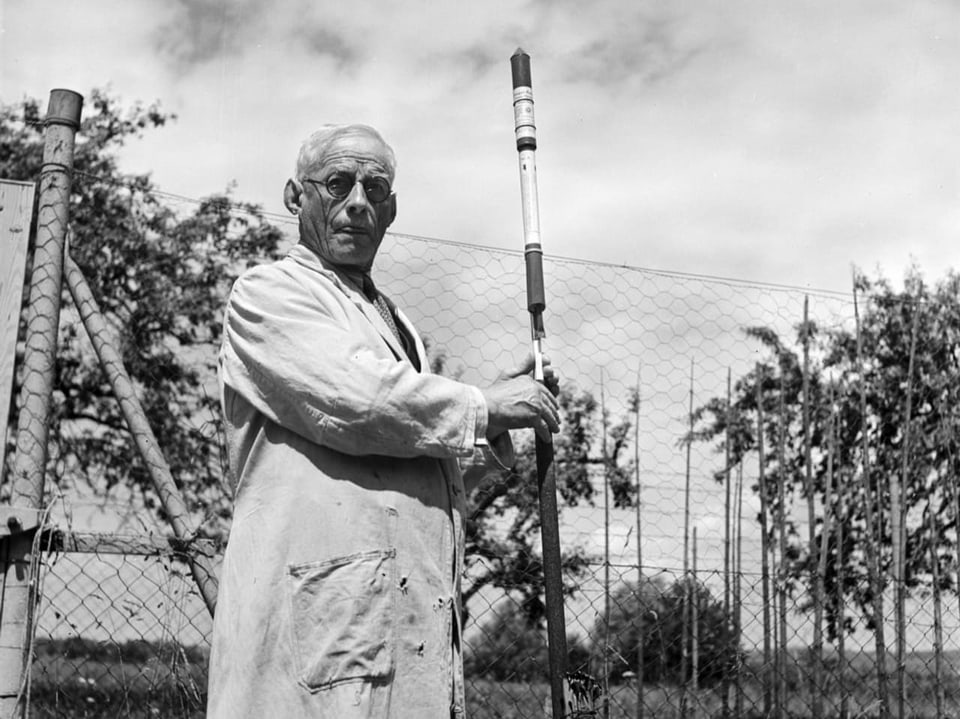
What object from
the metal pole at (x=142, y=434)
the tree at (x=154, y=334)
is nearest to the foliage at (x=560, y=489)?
the tree at (x=154, y=334)

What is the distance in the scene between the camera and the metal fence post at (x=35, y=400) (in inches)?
107

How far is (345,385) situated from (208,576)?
152cm

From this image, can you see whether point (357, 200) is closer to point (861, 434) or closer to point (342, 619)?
point (342, 619)

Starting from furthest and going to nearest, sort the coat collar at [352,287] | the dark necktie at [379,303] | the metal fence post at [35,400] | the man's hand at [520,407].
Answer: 1. the metal fence post at [35,400]
2. the dark necktie at [379,303]
3. the coat collar at [352,287]
4. the man's hand at [520,407]

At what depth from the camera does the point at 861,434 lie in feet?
24.1

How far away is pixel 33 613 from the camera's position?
9.17 feet

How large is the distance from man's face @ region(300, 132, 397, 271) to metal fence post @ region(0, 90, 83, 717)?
127cm

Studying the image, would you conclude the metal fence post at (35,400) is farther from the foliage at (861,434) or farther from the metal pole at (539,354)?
the foliage at (861,434)

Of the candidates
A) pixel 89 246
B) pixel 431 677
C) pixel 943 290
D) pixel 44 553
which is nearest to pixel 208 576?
pixel 44 553

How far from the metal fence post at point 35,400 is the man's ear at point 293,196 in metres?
1.19

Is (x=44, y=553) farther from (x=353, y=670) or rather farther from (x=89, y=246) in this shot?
(x=89, y=246)

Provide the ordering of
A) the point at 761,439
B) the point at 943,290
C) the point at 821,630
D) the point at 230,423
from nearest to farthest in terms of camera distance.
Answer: the point at 230,423, the point at 821,630, the point at 761,439, the point at 943,290

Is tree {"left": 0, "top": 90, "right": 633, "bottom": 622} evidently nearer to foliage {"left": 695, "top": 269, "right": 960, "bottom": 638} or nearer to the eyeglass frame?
foliage {"left": 695, "top": 269, "right": 960, "bottom": 638}

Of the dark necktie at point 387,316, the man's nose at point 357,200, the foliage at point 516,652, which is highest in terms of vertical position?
the man's nose at point 357,200
